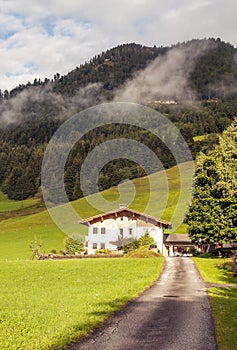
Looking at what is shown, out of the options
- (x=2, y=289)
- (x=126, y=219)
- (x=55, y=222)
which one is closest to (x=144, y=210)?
(x=55, y=222)

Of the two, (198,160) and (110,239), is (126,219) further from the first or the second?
(198,160)

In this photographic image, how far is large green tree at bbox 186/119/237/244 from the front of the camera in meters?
49.2

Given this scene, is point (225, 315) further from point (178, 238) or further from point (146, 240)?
point (178, 238)

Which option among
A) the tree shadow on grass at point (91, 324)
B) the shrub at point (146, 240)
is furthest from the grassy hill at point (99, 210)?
the tree shadow on grass at point (91, 324)

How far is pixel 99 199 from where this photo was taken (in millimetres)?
163250

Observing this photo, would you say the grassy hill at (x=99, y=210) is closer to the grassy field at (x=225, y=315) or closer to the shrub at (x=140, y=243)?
the shrub at (x=140, y=243)

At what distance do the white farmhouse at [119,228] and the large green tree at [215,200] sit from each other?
27471 mm

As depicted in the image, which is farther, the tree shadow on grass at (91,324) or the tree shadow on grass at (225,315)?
the tree shadow on grass at (225,315)

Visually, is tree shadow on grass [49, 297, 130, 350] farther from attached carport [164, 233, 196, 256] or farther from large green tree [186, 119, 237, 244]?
attached carport [164, 233, 196, 256]

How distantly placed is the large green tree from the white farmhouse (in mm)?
27471

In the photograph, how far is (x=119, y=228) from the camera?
91062 millimetres

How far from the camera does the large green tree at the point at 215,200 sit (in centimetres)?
4919

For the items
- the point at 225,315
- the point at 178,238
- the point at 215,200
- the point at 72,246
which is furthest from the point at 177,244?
the point at 225,315

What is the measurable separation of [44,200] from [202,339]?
7208 inches
